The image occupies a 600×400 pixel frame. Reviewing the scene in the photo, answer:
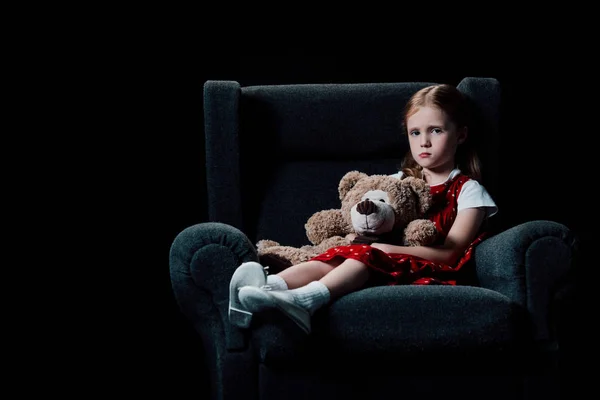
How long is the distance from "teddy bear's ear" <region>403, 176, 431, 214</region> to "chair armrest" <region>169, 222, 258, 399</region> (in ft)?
2.03

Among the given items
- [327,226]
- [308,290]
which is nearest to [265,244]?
[327,226]

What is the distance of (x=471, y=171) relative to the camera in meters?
2.92

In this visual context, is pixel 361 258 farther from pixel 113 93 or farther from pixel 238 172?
pixel 113 93

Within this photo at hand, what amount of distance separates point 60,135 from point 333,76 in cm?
112

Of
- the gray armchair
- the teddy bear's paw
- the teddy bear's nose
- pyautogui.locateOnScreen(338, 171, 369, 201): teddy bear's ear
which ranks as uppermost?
pyautogui.locateOnScreen(338, 171, 369, 201): teddy bear's ear

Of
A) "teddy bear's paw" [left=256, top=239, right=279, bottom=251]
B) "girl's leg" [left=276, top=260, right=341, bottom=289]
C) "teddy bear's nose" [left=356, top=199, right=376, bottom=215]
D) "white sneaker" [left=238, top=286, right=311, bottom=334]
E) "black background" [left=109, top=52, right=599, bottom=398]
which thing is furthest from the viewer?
"black background" [left=109, top=52, right=599, bottom=398]

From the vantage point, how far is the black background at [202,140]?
3.29 m

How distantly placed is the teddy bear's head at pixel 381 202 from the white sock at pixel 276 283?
1.25ft

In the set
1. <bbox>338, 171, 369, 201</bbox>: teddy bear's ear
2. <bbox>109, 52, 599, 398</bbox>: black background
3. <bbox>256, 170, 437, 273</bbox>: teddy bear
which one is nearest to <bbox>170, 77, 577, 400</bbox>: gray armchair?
<bbox>256, 170, 437, 273</bbox>: teddy bear

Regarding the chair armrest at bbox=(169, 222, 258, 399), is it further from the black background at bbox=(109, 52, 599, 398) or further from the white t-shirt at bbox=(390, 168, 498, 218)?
the black background at bbox=(109, 52, 599, 398)

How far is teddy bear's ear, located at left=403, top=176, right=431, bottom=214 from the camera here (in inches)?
104

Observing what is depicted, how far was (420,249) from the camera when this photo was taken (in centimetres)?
252

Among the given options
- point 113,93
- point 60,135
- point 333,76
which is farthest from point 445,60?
point 60,135

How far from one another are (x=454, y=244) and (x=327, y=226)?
0.41 metres
